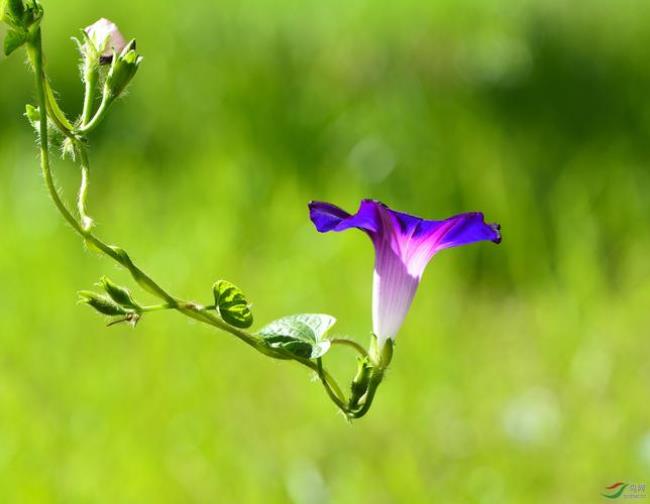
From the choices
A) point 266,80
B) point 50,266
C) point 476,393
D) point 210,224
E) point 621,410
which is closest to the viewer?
point 621,410

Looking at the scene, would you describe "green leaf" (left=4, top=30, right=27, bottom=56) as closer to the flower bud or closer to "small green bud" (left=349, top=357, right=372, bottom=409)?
the flower bud

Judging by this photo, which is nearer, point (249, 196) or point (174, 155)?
point (249, 196)

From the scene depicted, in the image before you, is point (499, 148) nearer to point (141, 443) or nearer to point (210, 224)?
point (210, 224)

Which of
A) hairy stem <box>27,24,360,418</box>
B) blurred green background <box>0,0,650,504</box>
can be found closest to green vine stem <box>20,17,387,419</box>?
hairy stem <box>27,24,360,418</box>

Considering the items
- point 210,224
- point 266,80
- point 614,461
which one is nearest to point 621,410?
point 614,461

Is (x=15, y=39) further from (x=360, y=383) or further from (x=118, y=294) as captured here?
(x=360, y=383)

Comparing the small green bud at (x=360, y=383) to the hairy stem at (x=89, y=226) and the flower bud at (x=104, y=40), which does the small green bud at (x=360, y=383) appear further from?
the flower bud at (x=104, y=40)

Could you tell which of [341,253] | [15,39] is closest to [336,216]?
[15,39]
